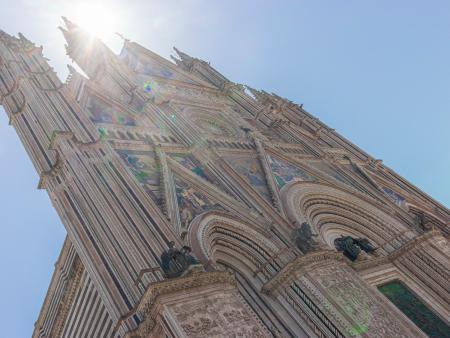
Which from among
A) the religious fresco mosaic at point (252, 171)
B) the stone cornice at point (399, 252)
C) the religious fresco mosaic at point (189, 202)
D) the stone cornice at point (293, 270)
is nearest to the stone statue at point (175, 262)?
the religious fresco mosaic at point (189, 202)

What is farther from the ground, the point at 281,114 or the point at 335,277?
the point at 281,114

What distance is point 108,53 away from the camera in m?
21.7

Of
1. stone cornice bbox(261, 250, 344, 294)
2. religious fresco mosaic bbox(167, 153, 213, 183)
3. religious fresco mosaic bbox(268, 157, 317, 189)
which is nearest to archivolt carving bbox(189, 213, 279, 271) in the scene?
stone cornice bbox(261, 250, 344, 294)

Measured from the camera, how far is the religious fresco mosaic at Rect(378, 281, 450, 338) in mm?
13719

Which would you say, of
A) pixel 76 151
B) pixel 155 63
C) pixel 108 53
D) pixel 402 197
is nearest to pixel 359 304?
pixel 76 151

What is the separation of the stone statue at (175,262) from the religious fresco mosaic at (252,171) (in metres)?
6.08

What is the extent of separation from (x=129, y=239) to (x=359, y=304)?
17.9ft

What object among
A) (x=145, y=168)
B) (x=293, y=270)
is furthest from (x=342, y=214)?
(x=145, y=168)

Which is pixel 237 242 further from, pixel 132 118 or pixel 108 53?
pixel 108 53

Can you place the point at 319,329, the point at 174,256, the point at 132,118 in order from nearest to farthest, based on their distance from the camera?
the point at 174,256, the point at 319,329, the point at 132,118

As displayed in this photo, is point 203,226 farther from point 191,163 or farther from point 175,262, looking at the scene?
point 191,163

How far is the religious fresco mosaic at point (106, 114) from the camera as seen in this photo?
52.6 feet

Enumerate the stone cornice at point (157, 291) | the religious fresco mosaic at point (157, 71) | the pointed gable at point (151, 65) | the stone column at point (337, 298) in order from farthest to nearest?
the pointed gable at point (151, 65), the religious fresco mosaic at point (157, 71), the stone column at point (337, 298), the stone cornice at point (157, 291)

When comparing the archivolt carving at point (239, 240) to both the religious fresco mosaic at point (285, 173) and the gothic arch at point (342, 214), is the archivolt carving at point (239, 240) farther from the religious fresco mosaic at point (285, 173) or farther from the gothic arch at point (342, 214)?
the religious fresco mosaic at point (285, 173)
